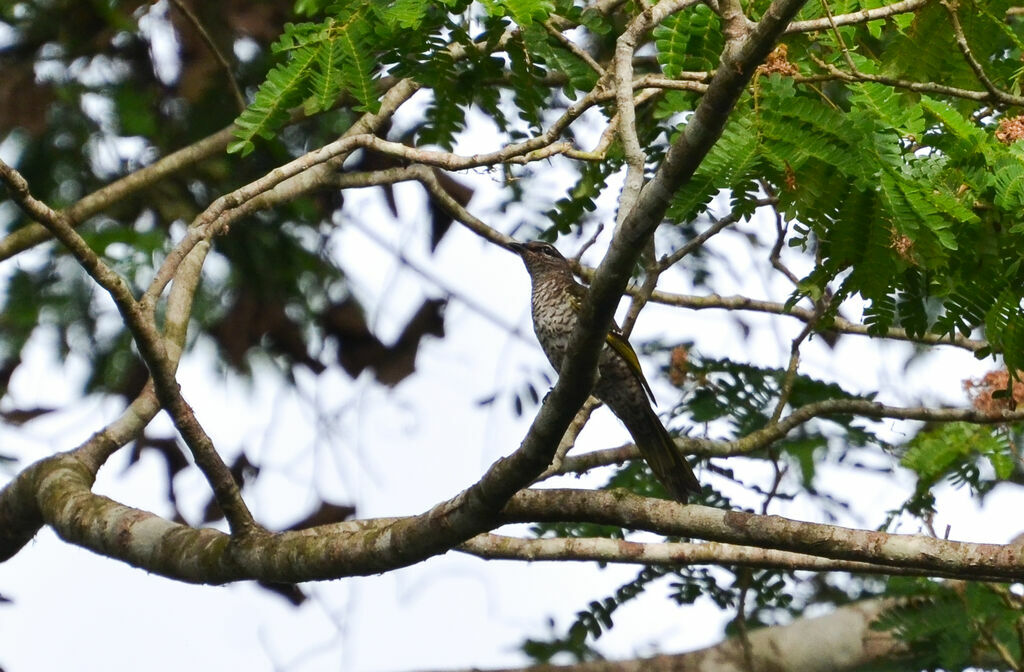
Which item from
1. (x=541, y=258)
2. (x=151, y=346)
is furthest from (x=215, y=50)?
(x=151, y=346)

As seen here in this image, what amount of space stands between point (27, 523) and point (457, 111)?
2161 mm

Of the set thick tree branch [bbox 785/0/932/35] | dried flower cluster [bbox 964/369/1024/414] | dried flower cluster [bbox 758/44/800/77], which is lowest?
dried flower cluster [bbox 964/369/1024/414]

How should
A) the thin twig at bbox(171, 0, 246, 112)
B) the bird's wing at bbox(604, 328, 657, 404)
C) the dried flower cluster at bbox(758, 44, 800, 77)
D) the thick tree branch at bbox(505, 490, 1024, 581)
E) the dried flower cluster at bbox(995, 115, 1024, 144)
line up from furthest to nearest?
the thin twig at bbox(171, 0, 246, 112) < the bird's wing at bbox(604, 328, 657, 404) < the dried flower cluster at bbox(995, 115, 1024, 144) < the dried flower cluster at bbox(758, 44, 800, 77) < the thick tree branch at bbox(505, 490, 1024, 581)

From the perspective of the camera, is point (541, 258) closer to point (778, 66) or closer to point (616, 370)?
point (616, 370)

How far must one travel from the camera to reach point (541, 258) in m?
5.52

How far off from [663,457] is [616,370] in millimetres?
449

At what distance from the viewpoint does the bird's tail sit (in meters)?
4.57

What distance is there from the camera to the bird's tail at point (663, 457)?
4.57 m

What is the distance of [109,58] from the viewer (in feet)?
18.7

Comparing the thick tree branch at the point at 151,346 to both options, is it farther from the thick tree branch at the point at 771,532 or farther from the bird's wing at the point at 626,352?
the bird's wing at the point at 626,352

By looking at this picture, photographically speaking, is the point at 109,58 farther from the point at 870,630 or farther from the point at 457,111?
the point at 870,630

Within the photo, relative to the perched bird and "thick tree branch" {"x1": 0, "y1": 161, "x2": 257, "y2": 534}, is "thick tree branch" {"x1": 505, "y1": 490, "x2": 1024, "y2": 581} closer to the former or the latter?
"thick tree branch" {"x1": 0, "y1": 161, "x2": 257, "y2": 534}

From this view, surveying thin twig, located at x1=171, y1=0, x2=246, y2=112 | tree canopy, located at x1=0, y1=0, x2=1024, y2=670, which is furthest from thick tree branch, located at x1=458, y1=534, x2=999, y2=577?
thin twig, located at x1=171, y1=0, x2=246, y2=112

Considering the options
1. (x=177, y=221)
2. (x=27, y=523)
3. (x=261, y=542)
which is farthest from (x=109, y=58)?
(x=261, y=542)
